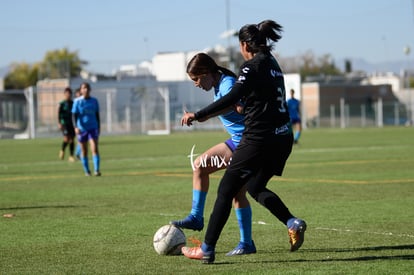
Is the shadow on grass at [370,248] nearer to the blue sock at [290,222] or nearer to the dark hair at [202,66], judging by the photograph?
the blue sock at [290,222]

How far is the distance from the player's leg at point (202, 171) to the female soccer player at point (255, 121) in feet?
3.02

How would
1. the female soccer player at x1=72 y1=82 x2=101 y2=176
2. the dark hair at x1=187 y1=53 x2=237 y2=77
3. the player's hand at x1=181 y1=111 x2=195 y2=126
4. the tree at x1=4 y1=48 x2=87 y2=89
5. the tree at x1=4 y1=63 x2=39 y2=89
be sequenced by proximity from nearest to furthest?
the player's hand at x1=181 y1=111 x2=195 y2=126 → the dark hair at x1=187 y1=53 x2=237 y2=77 → the female soccer player at x1=72 y1=82 x2=101 y2=176 → the tree at x1=4 y1=48 x2=87 y2=89 → the tree at x1=4 y1=63 x2=39 y2=89

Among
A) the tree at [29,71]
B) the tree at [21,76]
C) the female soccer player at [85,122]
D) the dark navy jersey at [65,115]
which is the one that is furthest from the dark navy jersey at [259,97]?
the tree at [21,76]

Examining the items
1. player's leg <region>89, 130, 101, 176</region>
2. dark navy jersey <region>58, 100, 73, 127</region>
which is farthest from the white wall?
player's leg <region>89, 130, 101, 176</region>

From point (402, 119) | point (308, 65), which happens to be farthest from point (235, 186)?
point (308, 65)

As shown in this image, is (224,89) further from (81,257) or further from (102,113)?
(102,113)

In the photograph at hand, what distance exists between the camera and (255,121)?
9.08 m

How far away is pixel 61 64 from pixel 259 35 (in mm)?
80386

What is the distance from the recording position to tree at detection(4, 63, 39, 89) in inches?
5226

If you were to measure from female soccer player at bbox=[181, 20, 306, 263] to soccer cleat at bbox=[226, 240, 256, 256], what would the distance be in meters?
0.66

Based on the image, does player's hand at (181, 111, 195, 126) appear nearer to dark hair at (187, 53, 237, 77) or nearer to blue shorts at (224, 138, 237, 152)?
dark hair at (187, 53, 237, 77)

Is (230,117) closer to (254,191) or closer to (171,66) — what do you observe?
(254,191)

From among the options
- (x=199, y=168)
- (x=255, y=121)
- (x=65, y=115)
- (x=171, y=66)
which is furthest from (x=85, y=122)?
(x=171, y=66)

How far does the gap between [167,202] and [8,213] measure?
279cm
